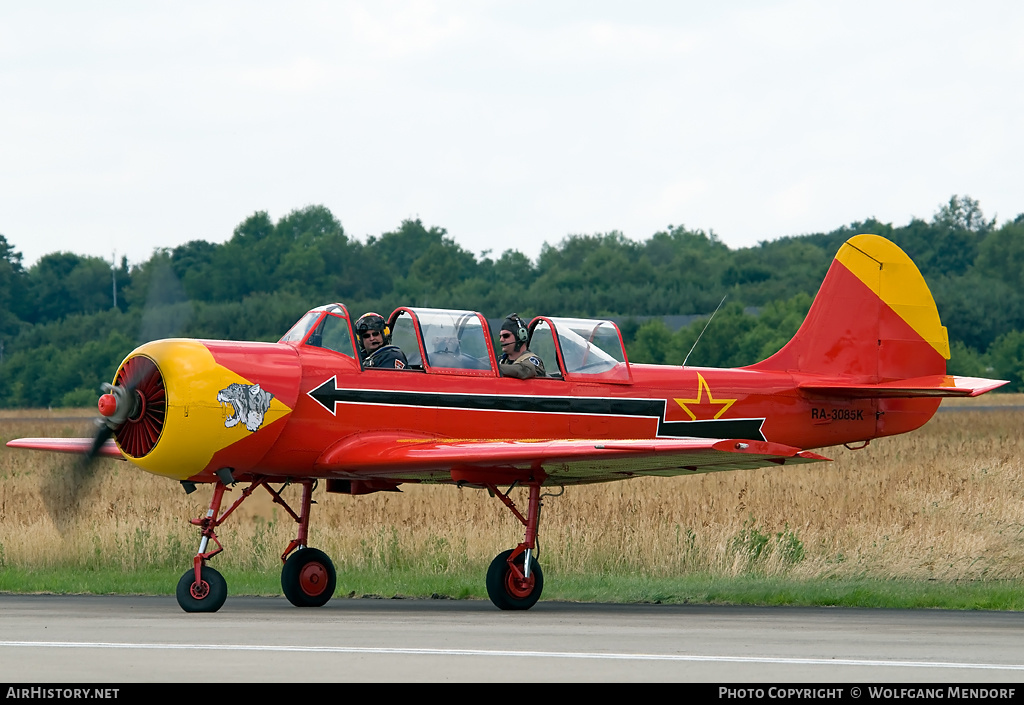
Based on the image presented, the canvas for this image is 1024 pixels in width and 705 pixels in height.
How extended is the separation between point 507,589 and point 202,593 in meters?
2.63

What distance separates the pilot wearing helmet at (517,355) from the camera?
44.3 ft

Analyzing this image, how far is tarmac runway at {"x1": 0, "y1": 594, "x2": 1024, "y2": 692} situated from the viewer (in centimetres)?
750

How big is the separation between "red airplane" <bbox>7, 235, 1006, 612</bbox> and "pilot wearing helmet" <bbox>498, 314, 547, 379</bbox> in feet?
0.36

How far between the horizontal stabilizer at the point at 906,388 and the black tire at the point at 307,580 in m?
5.68

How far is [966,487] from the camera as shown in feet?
62.7

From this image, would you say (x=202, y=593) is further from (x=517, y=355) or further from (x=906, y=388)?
(x=906, y=388)

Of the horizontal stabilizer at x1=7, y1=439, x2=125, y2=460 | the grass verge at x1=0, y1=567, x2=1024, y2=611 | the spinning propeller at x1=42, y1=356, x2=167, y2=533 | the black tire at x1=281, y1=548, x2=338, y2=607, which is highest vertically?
the spinning propeller at x1=42, y1=356, x2=167, y2=533

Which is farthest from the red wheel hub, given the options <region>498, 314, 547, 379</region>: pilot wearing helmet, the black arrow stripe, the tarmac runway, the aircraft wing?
<region>498, 314, 547, 379</region>: pilot wearing helmet

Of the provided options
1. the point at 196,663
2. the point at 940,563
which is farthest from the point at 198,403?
the point at 940,563

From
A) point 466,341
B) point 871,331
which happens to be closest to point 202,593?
point 466,341

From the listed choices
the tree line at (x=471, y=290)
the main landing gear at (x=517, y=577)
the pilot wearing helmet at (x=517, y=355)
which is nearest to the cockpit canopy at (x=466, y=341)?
the pilot wearing helmet at (x=517, y=355)

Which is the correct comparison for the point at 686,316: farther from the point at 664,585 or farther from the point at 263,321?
the point at 664,585

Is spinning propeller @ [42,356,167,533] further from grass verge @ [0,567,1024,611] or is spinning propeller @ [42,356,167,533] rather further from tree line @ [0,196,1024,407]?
tree line @ [0,196,1024,407]

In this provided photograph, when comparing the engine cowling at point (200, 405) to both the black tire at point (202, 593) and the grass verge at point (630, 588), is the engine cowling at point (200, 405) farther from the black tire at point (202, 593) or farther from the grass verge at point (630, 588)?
the grass verge at point (630, 588)
